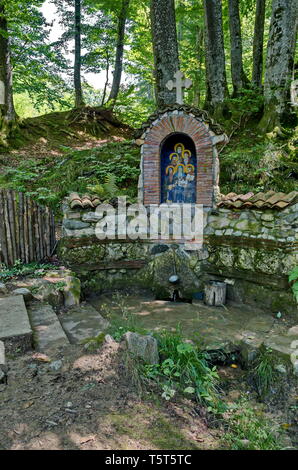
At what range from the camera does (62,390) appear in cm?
253

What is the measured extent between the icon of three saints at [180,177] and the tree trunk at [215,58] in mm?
4215

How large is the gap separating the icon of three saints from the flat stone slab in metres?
3.34

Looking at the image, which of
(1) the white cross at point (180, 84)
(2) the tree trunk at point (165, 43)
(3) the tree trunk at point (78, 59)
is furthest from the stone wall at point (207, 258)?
(3) the tree trunk at point (78, 59)

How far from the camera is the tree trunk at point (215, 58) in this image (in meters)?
9.13

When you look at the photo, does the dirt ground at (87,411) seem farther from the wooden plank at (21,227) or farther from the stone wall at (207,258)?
the wooden plank at (21,227)

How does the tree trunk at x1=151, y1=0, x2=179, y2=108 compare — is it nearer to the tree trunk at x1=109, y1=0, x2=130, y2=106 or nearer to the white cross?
the white cross

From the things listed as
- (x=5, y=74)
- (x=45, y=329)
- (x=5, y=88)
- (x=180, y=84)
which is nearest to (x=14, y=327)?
(x=45, y=329)

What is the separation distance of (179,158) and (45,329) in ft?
12.6

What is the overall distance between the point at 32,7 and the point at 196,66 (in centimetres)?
664

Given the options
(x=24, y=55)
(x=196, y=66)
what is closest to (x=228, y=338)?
(x=196, y=66)

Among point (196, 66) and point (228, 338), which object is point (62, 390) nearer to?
point (228, 338)

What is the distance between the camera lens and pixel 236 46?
10898 mm

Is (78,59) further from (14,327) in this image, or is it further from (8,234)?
(14,327)

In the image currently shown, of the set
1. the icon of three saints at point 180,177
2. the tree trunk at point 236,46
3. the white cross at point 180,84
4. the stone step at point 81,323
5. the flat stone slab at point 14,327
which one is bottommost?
the stone step at point 81,323
